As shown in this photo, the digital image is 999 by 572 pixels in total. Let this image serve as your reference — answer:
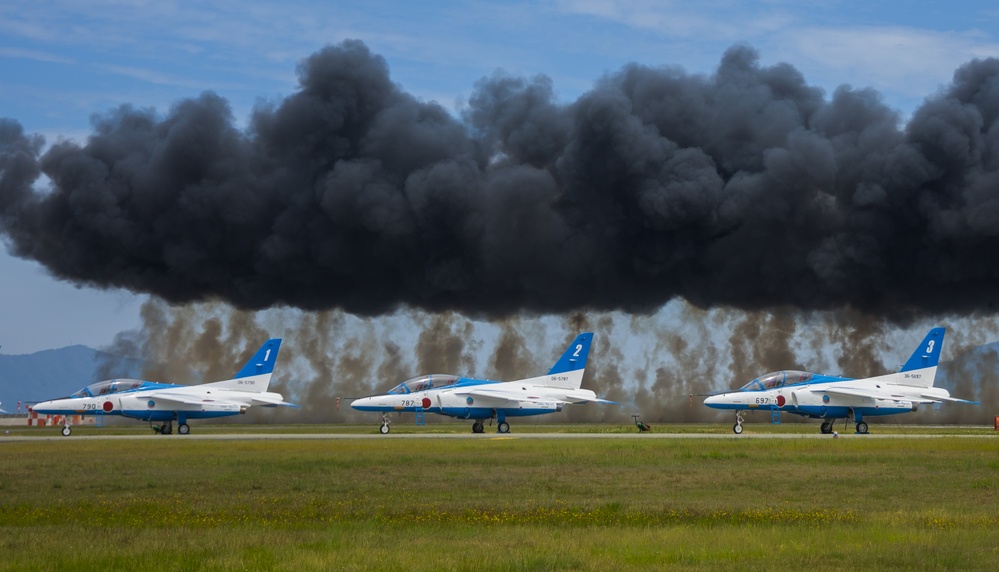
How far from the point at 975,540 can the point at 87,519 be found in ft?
57.4

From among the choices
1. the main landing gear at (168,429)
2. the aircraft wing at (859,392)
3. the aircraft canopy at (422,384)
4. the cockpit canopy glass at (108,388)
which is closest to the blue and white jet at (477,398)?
the aircraft canopy at (422,384)

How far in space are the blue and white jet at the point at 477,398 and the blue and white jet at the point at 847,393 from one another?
944 centimetres

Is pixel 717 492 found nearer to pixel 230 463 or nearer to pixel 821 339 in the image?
pixel 230 463

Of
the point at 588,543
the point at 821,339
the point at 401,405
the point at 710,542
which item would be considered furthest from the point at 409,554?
the point at 821,339

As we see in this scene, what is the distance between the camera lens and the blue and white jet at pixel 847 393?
66.2 m

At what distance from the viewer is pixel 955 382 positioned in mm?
89625

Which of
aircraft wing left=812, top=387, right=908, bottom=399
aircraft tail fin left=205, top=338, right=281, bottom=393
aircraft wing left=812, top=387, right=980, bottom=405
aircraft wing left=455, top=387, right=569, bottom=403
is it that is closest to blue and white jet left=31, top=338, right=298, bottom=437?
aircraft tail fin left=205, top=338, right=281, bottom=393

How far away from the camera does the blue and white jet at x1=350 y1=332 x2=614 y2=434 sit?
6925 cm

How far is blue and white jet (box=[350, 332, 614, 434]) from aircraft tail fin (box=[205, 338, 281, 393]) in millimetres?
6028

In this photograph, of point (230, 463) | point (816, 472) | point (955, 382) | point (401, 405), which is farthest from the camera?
point (955, 382)

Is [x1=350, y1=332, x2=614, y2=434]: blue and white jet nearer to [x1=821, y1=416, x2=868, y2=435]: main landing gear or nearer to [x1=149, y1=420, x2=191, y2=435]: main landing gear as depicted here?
[x1=149, y1=420, x2=191, y2=435]: main landing gear

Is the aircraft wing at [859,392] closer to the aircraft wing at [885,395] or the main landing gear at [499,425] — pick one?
the aircraft wing at [885,395]

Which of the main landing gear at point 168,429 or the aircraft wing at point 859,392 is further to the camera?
the aircraft wing at point 859,392

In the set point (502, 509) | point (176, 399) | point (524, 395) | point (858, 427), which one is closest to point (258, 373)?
point (176, 399)
